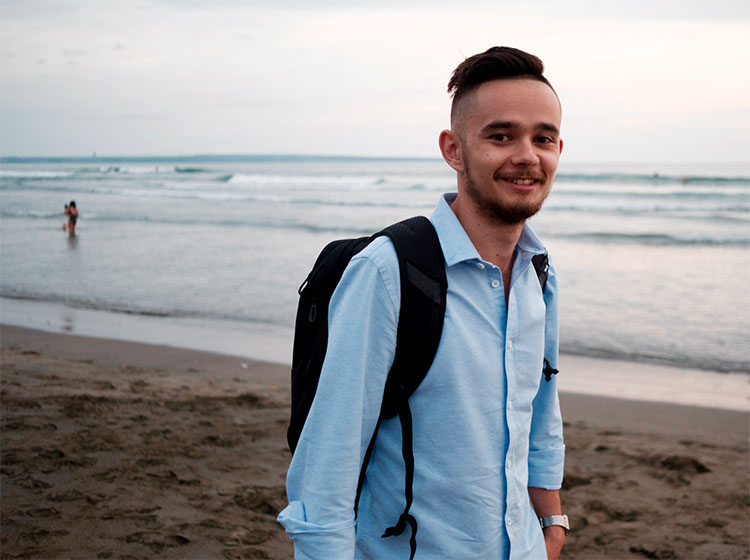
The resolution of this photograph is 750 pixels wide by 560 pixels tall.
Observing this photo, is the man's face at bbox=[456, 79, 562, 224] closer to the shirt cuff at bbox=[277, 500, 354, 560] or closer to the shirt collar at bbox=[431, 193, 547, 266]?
the shirt collar at bbox=[431, 193, 547, 266]

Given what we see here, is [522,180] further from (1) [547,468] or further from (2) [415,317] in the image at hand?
(1) [547,468]

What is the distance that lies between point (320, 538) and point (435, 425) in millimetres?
351

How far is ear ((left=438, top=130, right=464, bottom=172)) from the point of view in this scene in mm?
1718

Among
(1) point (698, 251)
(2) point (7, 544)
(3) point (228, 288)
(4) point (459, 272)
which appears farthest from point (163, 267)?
(4) point (459, 272)

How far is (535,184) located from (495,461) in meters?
0.67

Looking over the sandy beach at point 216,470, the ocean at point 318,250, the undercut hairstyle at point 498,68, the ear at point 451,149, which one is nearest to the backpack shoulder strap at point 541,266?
the ear at point 451,149

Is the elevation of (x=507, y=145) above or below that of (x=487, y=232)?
above

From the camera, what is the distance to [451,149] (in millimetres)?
1768

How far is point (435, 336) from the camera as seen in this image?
1502mm

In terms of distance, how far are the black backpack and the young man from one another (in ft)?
0.08

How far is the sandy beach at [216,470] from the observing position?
3.77m

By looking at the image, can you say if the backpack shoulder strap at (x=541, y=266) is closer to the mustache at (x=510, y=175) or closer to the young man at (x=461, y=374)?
the young man at (x=461, y=374)

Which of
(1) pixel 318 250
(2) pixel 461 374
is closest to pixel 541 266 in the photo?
(2) pixel 461 374

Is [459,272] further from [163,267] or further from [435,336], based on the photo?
[163,267]
